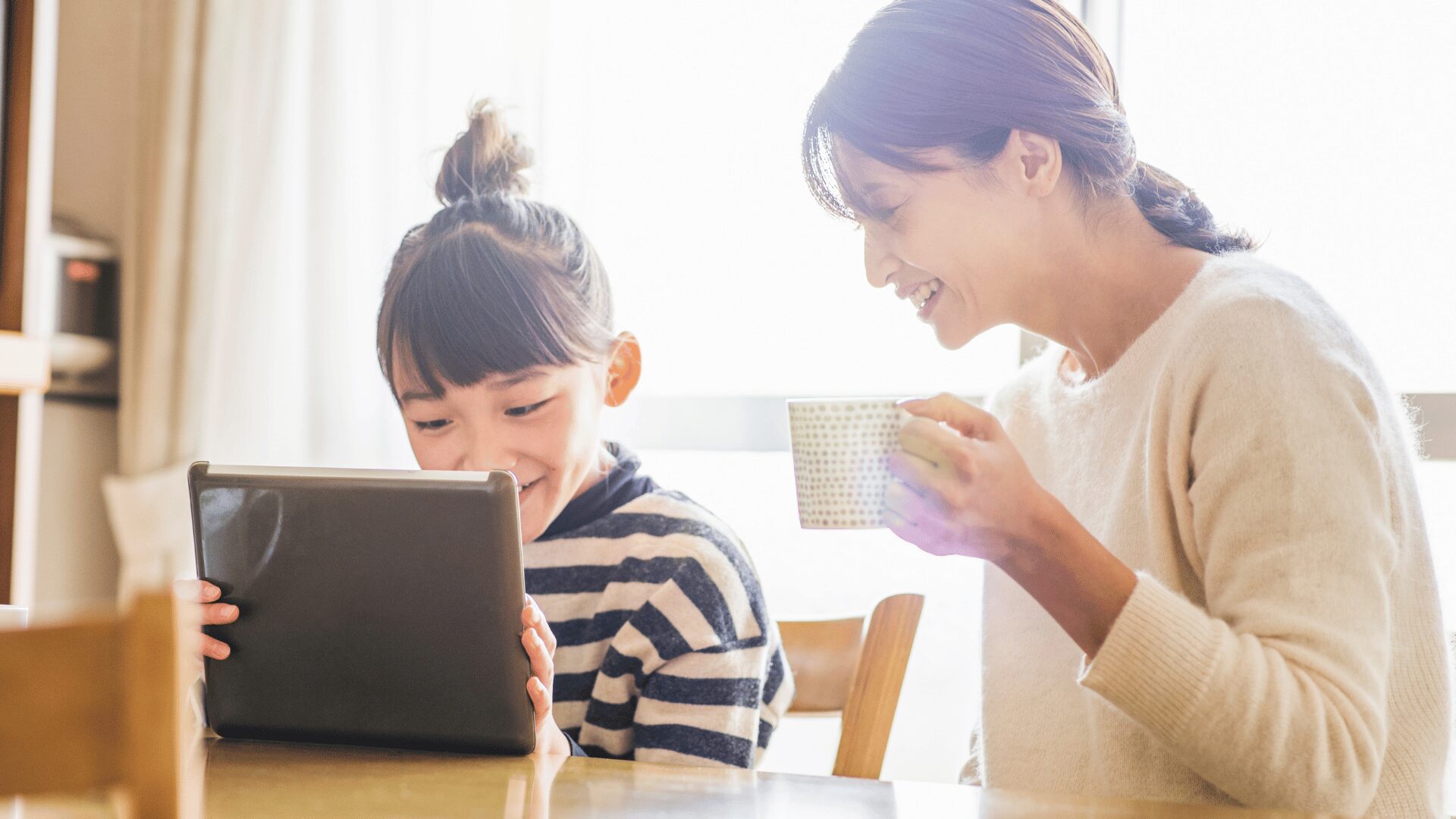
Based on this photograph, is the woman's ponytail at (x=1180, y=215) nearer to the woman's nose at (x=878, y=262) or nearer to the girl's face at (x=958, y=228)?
the girl's face at (x=958, y=228)

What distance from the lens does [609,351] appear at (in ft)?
4.33

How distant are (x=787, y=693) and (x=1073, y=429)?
0.43 m

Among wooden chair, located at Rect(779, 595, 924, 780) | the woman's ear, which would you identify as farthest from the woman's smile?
wooden chair, located at Rect(779, 595, 924, 780)

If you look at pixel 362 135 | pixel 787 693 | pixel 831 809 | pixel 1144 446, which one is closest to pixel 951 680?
pixel 787 693

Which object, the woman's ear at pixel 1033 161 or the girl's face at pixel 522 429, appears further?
the girl's face at pixel 522 429

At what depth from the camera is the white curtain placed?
204 centimetres

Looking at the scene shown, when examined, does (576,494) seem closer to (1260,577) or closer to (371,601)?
(371,601)

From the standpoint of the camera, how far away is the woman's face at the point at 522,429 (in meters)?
1.20

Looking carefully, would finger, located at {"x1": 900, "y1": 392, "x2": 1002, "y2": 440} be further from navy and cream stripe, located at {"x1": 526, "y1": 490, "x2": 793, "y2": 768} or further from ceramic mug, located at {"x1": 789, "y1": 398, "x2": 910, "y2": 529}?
navy and cream stripe, located at {"x1": 526, "y1": 490, "x2": 793, "y2": 768}

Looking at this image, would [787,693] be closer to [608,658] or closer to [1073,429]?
[608,658]

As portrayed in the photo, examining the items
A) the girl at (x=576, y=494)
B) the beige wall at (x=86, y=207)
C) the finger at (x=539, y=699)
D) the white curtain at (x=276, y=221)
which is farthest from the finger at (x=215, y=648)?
the beige wall at (x=86, y=207)

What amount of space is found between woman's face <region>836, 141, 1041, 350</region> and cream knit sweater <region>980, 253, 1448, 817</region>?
0.13 m

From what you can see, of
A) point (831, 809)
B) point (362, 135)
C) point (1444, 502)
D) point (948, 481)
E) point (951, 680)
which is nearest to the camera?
point (831, 809)

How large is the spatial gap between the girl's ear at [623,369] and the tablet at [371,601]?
0.60 m
